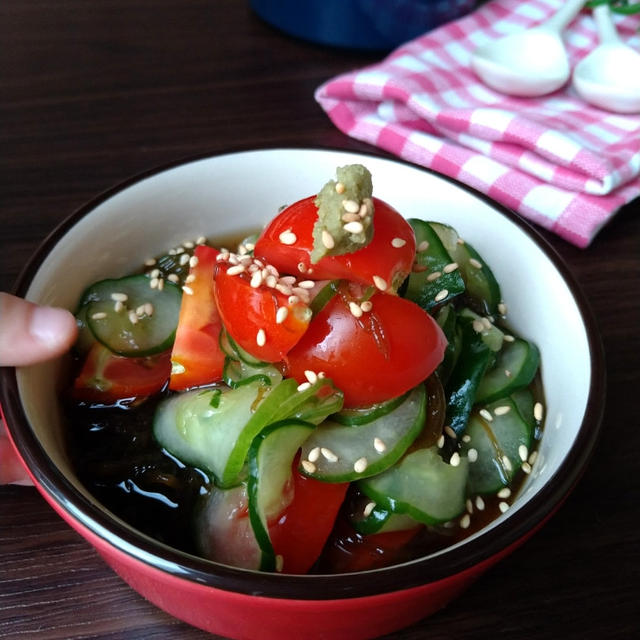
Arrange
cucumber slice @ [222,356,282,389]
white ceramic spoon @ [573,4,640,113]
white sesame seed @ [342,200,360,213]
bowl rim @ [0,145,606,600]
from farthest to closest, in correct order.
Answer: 1. white ceramic spoon @ [573,4,640,113]
2. cucumber slice @ [222,356,282,389]
3. white sesame seed @ [342,200,360,213]
4. bowl rim @ [0,145,606,600]

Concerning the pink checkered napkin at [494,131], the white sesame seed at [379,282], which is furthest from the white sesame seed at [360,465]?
the pink checkered napkin at [494,131]

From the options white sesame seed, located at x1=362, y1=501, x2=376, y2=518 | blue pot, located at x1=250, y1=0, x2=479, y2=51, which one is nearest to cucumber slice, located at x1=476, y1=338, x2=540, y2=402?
white sesame seed, located at x1=362, y1=501, x2=376, y2=518

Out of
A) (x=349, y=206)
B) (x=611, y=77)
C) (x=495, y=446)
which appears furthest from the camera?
(x=611, y=77)

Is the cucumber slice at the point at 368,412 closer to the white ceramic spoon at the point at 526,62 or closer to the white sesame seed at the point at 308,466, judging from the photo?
the white sesame seed at the point at 308,466

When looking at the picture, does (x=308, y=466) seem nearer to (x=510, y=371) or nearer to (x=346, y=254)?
(x=346, y=254)

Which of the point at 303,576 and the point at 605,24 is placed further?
the point at 605,24

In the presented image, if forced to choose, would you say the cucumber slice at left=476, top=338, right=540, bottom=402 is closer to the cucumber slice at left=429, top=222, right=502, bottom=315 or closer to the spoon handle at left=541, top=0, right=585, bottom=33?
the cucumber slice at left=429, top=222, right=502, bottom=315

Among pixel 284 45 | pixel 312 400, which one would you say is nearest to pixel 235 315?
pixel 312 400

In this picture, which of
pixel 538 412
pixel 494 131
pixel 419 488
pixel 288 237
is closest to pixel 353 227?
pixel 288 237
